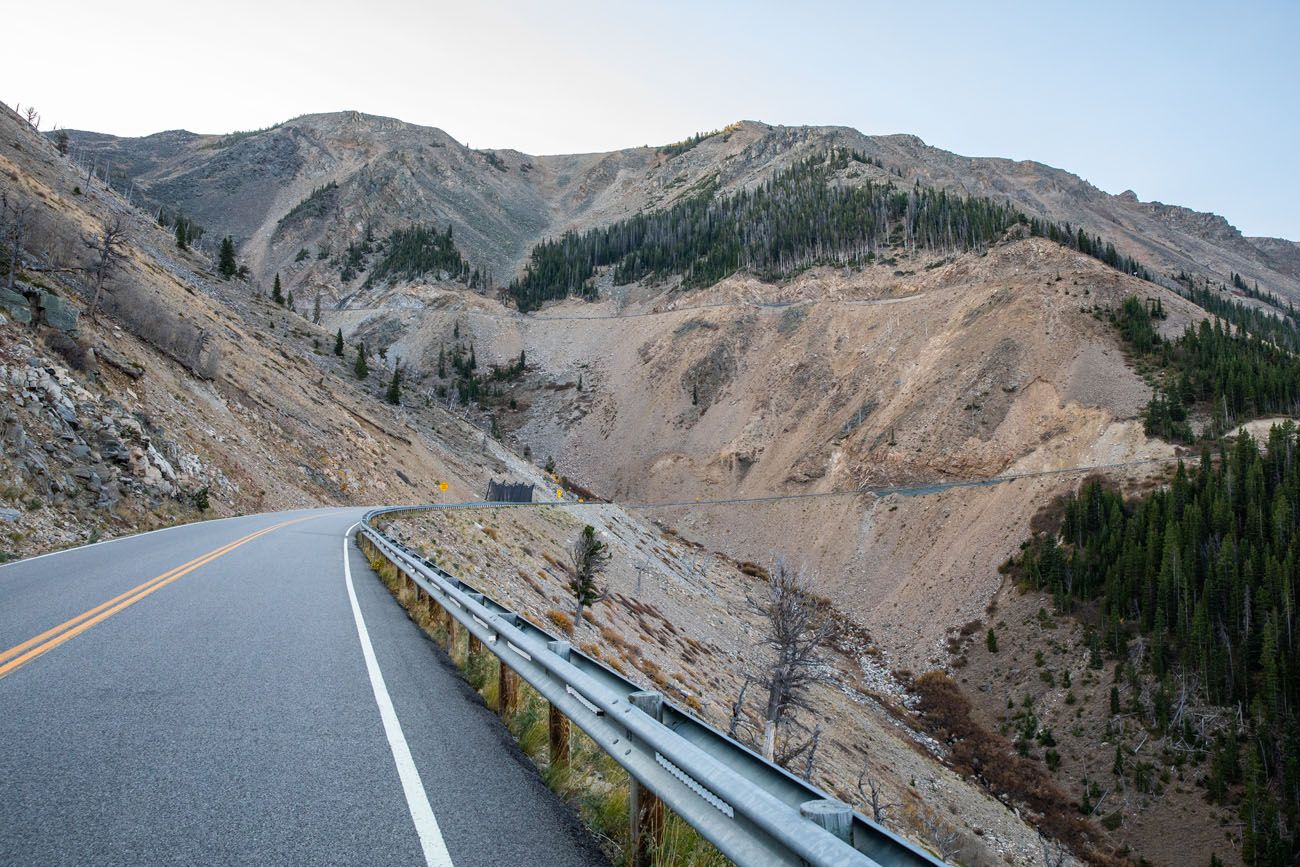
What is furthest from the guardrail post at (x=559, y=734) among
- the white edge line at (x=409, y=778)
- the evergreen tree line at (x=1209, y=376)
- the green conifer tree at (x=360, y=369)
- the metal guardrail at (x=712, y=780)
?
the green conifer tree at (x=360, y=369)

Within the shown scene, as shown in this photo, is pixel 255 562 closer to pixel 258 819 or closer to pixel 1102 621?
pixel 258 819

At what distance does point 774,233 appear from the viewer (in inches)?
5049

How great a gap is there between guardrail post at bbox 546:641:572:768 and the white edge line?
3.31 ft

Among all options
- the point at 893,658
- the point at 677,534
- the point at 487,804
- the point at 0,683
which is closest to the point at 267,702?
the point at 0,683

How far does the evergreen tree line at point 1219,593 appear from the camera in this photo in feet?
113

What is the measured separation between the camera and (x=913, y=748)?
34.9 metres

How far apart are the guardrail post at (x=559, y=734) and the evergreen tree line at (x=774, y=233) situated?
4050 inches

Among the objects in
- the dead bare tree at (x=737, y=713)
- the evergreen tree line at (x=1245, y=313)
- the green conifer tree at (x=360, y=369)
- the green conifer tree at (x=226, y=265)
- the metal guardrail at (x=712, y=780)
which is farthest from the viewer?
the evergreen tree line at (x=1245, y=313)

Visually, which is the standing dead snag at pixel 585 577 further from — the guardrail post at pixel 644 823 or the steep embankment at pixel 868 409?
the steep embankment at pixel 868 409

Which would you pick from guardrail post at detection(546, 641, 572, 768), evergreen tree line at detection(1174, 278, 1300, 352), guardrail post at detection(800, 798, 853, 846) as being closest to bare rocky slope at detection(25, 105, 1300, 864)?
guardrail post at detection(546, 641, 572, 768)

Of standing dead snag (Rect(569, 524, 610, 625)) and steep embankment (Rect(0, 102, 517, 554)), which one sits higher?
steep embankment (Rect(0, 102, 517, 554))

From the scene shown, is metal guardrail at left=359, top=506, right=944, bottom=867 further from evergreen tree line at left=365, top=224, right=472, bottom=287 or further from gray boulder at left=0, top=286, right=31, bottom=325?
evergreen tree line at left=365, top=224, right=472, bottom=287

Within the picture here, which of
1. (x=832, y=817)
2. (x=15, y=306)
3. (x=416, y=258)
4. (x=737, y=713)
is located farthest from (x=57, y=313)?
(x=416, y=258)

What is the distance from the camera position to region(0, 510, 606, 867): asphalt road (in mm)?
3389
